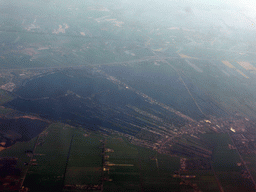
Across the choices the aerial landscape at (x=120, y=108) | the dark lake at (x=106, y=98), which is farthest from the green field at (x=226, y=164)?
the dark lake at (x=106, y=98)

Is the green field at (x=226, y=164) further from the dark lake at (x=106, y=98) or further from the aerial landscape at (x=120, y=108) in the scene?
the dark lake at (x=106, y=98)

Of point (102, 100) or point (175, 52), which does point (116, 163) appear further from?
point (175, 52)

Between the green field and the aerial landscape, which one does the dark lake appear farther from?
the green field

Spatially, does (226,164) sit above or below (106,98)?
above

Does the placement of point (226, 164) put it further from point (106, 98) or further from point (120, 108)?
point (106, 98)

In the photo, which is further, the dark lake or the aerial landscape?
the dark lake

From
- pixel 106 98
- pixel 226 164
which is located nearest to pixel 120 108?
pixel 106 98

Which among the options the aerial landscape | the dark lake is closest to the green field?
the aerial landscape

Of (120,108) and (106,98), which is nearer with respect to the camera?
(120,108)
